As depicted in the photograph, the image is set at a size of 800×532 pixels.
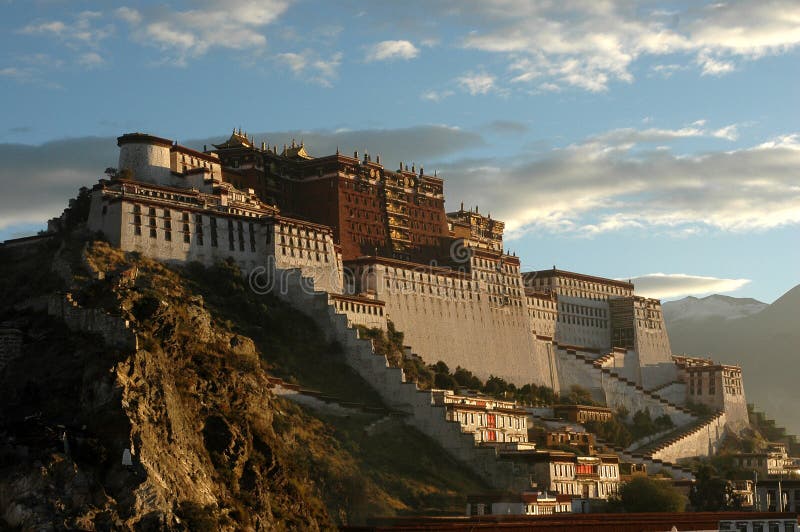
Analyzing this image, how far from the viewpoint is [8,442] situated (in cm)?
5312

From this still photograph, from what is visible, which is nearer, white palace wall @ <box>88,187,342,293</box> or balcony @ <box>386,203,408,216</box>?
white palace wall @ <box>88,187,342,293</box>

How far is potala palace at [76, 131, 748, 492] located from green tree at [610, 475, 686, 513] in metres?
7.01

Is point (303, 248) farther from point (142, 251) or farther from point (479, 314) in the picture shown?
point (479, 314)

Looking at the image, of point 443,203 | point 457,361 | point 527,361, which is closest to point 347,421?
point 457,361

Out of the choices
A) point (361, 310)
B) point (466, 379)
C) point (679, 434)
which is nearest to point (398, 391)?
point (361, 310)

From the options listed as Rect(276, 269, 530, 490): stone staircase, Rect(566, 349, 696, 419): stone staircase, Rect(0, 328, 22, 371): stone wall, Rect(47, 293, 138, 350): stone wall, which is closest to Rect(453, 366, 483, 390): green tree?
Rect(276, 269, 530, 490): stone staircase

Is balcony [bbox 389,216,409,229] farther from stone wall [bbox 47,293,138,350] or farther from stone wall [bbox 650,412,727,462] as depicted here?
stone wall [bbox 47,293,138,350]

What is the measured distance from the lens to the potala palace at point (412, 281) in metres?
99.8

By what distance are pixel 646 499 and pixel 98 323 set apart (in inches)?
1703

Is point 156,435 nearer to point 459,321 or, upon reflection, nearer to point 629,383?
point 459,321

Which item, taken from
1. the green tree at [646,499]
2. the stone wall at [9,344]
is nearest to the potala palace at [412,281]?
the green tree at [646,499]

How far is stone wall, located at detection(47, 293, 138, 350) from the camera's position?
60.4m

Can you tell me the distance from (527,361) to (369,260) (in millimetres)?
20608

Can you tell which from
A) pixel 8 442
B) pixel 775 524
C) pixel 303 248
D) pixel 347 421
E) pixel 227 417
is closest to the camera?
pixel 8 442
